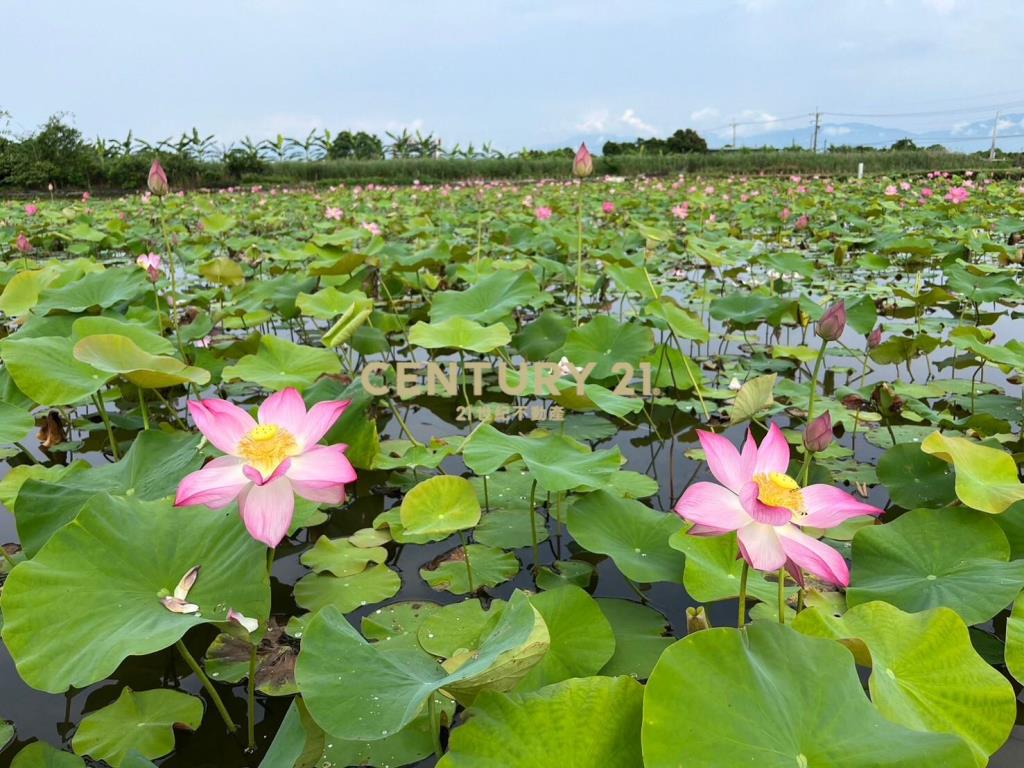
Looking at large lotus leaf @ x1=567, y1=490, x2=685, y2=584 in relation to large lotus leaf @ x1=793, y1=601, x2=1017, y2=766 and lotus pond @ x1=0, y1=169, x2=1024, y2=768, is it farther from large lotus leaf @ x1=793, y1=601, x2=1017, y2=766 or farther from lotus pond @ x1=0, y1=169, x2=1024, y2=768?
large lotus leaf @ x1=793, y1=601, x2=1017, y2=766

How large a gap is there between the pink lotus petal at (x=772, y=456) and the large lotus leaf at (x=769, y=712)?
0.21 meters

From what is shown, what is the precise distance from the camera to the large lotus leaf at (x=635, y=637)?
1138 millimetres

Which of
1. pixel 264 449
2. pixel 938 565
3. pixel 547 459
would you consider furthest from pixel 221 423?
pixel 938 565

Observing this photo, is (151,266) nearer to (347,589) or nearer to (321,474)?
(347,589)

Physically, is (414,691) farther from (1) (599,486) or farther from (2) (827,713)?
(1) (599,486)

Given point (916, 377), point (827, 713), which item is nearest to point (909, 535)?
point (827, 713)

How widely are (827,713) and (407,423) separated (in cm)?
204

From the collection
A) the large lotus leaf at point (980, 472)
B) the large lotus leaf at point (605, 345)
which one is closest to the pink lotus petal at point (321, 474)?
the large lotus leaf at point (980, 472)

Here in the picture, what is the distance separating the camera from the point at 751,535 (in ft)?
2.67

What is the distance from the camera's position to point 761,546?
2.64 feet

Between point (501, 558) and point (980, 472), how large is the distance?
1.03 meters

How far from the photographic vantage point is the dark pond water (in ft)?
3.73

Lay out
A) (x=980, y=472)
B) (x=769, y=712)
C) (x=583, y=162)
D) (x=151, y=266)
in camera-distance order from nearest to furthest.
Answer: (x=769, y=712)
(x=980, y=472)
(x=583, y=162)
(x=151, y=266)

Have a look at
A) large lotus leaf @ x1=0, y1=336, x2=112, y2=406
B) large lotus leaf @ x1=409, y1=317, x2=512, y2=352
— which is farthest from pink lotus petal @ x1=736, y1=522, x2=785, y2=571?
large lotus leaf @ x1=0, y1=336, x2=112, y2=406
